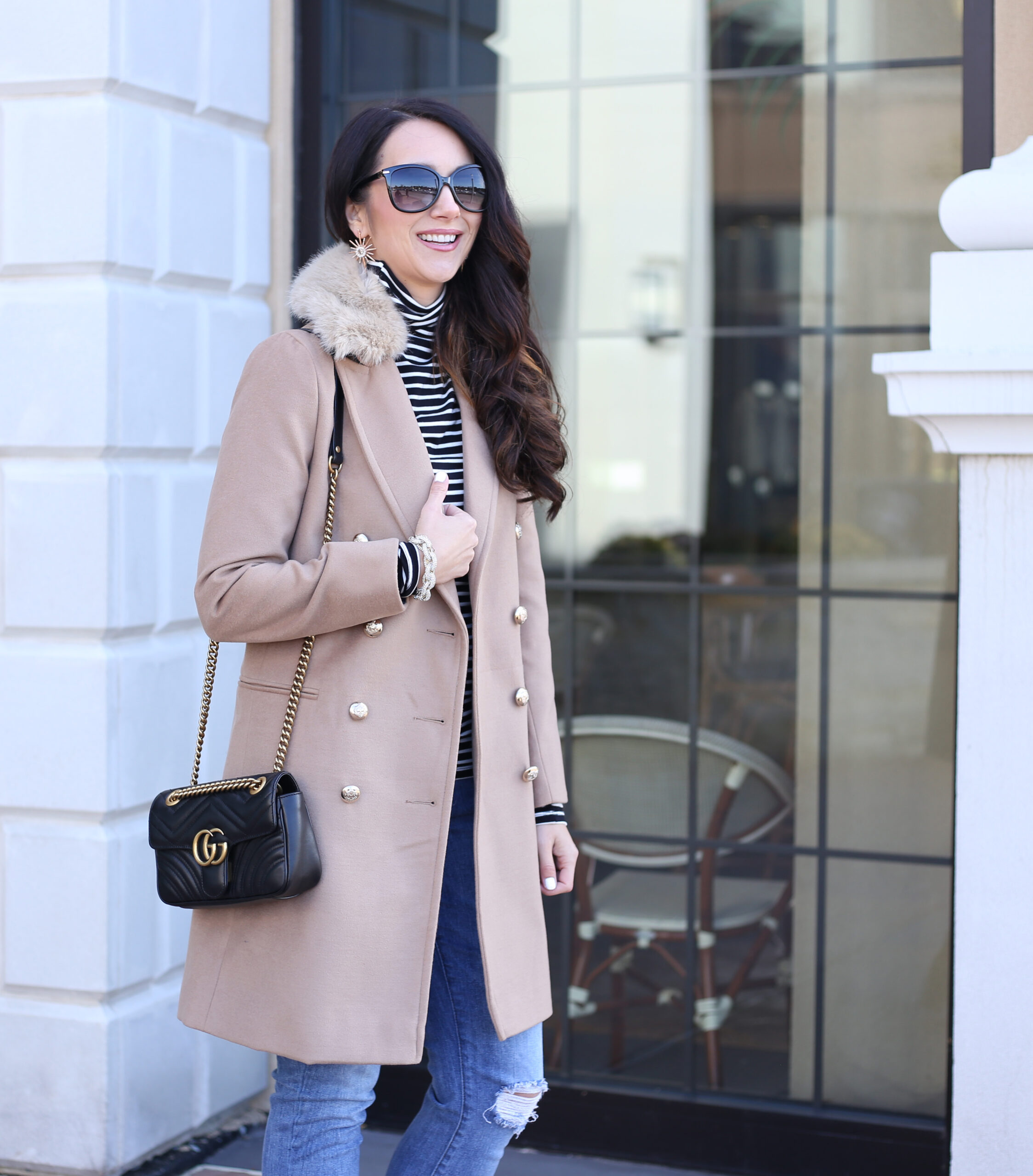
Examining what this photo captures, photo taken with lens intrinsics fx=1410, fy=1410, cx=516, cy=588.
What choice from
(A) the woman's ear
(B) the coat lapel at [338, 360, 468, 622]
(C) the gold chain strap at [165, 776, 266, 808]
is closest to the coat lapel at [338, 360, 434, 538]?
(B) the coat lapel at [338, 360, 468, 622]

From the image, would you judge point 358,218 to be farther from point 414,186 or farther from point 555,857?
point 555,857

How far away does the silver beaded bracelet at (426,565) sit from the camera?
76.2 inches

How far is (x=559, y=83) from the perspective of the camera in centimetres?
322

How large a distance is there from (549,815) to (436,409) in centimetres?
69

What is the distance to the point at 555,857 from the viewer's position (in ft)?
7.54

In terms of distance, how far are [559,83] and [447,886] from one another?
195 cm

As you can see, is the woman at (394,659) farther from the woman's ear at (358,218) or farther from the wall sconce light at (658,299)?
the wall sconce light at (658,299)

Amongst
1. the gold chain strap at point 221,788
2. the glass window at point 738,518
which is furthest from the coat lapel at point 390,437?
the glass window at point 738,518

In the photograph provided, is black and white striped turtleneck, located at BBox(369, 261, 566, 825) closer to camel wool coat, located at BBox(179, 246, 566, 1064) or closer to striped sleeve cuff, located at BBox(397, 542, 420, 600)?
camel wool coat, located at BBox(179, 246, 566, 1064)

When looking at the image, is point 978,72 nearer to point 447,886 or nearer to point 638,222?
point 638,222

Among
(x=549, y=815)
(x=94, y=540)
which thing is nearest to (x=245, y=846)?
(x=549, y=815)

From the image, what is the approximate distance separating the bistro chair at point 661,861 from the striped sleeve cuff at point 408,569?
55.4 inches

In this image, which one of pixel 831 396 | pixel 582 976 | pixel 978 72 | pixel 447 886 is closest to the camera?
pixel 447 886

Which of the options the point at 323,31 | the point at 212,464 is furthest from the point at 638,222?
the point at 212,464
